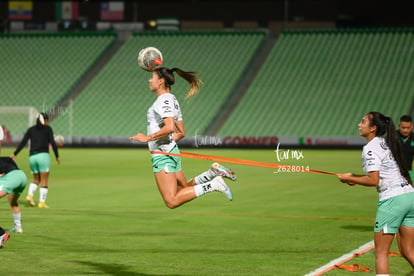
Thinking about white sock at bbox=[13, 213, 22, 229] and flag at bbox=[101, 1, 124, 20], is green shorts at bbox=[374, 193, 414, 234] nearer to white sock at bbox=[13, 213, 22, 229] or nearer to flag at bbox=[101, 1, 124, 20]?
white sock at bbox=[13, 213, 22, 229]

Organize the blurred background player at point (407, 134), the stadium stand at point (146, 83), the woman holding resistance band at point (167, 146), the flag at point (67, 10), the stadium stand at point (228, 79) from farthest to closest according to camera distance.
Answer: the flag at point (67, 10)
the stadium stand at point (146, 83)
the stadium stand at point (228, 79)
the blurred background player at point (407, 134)
the woman holding resistance band at point (167, 146)

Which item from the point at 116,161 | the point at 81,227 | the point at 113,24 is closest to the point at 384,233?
the point at 81,227

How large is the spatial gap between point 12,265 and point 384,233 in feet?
18.5

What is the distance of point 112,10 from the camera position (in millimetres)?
58969

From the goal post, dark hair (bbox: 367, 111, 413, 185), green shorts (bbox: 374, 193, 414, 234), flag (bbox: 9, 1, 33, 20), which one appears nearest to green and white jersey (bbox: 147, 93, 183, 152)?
dark hair (bbox: 367, 111, 413, 185)

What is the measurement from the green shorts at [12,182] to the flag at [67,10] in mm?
47005

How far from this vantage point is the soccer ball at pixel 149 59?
10.9 metres

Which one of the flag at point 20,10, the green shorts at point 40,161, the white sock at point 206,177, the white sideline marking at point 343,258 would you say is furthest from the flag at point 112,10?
the white sock at point 206,177

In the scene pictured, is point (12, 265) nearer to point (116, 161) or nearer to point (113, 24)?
point (116, 161)

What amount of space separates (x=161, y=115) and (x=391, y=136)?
3.20m

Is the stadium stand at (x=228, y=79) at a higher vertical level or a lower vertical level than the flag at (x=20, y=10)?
lower

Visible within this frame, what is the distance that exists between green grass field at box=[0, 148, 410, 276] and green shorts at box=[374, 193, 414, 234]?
90.4 inches

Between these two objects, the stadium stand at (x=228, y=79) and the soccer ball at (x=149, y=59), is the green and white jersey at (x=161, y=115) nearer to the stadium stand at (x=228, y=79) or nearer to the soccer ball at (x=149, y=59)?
the soccer ball at (x=149, y=59)

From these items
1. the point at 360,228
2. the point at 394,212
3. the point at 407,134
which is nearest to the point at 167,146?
the point at 394,212
